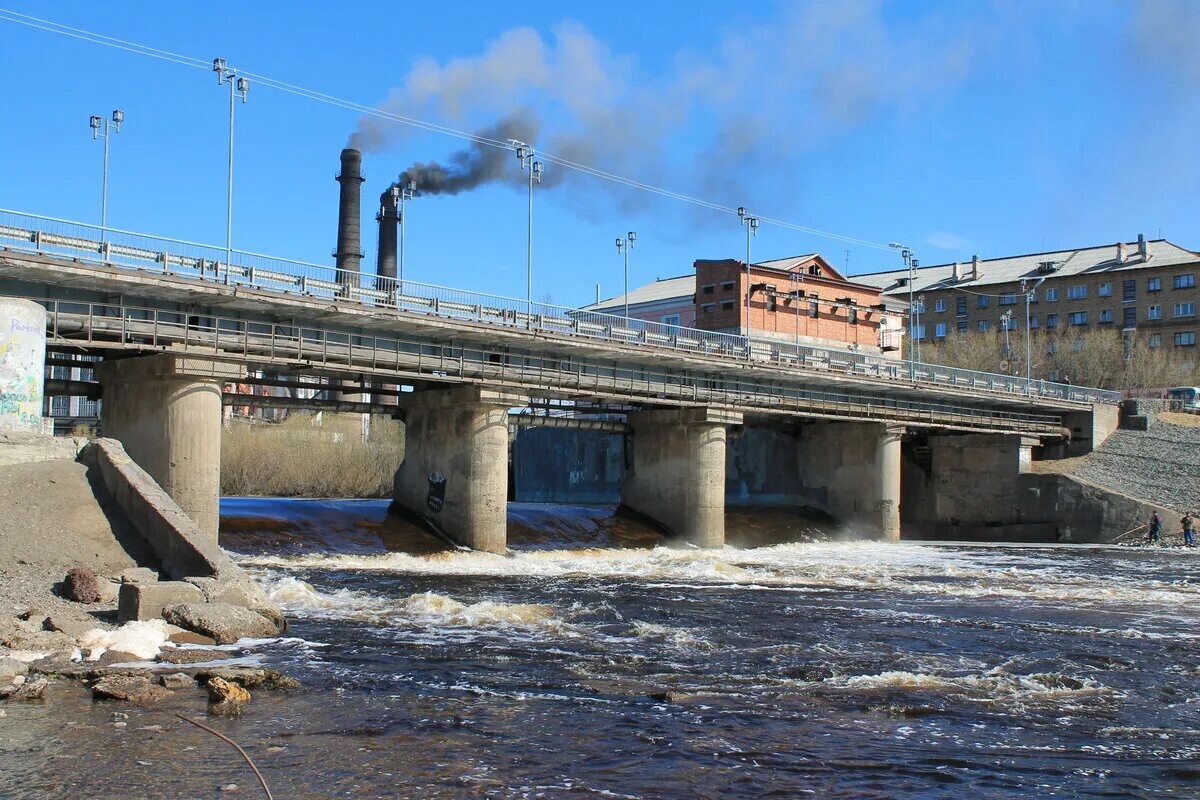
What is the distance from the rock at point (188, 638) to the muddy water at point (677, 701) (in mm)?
1026

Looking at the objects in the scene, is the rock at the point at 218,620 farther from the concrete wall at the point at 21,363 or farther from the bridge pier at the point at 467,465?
the bridge pier at the point at 467,465

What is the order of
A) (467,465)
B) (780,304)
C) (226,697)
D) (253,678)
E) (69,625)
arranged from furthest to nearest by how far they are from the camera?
(780,304), (467,465), (69,625), (253,678), (226,697)

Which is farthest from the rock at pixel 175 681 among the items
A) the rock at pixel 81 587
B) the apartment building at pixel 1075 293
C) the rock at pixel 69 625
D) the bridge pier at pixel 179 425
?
the apartment building at pixel 1075 293

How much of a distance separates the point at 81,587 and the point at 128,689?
5.68 m

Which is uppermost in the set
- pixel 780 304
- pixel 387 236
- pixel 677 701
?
pixel 387 236

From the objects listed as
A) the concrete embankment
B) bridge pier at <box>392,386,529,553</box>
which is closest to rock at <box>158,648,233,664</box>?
the concrete embankment

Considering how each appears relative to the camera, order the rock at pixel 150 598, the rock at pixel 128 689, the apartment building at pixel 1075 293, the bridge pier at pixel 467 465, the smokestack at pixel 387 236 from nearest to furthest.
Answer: the rock at pixel 128 689 → the rock at pixel 150 598 → the bridge pier at pixel 467 465 → the smokestack at pixel 387 236 → the apartment building at pixel 1075 293

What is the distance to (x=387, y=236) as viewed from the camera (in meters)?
72.6

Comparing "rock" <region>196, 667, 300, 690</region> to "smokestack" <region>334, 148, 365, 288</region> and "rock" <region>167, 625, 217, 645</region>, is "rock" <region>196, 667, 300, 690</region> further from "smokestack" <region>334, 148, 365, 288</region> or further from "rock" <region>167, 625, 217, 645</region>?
"smokestack" <region>334, 148, 365, 288</region>

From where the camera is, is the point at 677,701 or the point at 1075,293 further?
the point at 1075,293

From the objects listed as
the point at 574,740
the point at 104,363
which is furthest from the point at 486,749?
the point at 104,363

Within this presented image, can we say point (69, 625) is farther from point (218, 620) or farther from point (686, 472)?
point (686, 472)

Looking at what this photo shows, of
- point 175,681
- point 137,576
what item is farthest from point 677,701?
point 137,576

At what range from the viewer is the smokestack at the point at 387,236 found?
72125 mm
